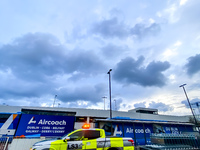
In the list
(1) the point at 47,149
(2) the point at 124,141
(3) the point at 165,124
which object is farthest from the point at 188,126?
(1) the point at 47,149

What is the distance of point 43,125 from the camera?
35.9 ft

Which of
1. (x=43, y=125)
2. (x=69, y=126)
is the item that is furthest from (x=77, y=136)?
(x=43, y=125)

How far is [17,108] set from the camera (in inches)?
1175

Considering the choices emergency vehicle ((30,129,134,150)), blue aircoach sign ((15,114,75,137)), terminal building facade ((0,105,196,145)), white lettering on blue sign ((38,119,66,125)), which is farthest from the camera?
white lettering on blue sign ((38,119,66,125))

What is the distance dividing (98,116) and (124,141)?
28.3m

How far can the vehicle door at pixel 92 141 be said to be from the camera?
5684 mm

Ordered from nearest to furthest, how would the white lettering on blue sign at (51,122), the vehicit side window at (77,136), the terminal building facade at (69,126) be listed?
the vehicit side window at (77,136) < the terminal building facade at (69,126) < the white lettering on blue sign at (51,122)

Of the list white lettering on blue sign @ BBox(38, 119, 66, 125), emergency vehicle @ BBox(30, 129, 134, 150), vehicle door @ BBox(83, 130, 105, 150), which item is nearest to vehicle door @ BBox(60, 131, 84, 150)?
emergency vehicle @ BBox(30, 129, 134, 150)

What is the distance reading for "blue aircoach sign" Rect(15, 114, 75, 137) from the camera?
34.3ft

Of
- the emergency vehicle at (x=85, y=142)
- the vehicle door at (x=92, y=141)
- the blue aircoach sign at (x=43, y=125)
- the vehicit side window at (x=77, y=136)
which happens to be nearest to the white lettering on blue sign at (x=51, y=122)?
the blue aircoach sign at (x=43, y=125)

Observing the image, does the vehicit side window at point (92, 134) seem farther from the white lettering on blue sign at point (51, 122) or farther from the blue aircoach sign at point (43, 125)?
the white lettering on blue sign at point (51, 122)

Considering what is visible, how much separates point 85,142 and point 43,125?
24.2ft

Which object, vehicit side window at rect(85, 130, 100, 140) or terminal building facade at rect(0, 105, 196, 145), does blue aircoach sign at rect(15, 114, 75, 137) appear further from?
vehicit side window at rect(85, 130, 100, 140)

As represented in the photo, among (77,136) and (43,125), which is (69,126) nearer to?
(43,125)
